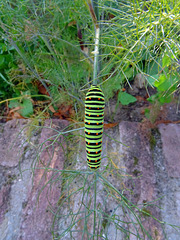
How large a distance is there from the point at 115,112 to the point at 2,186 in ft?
3.65

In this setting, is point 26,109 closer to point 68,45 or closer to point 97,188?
point 68,45

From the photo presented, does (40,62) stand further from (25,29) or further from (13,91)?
(13,91)

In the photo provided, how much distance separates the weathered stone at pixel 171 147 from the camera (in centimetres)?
140

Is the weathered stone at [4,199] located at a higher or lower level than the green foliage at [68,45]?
lower

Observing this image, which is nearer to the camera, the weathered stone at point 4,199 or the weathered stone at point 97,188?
the weathered stone at point 97,188

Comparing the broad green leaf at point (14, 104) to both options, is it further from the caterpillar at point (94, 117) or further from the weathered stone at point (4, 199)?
the caterpillar at point (94, 117)

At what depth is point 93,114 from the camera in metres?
0.97

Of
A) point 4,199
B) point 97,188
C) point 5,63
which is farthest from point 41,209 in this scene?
point 5,63

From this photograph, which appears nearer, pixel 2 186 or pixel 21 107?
pixel 2 186

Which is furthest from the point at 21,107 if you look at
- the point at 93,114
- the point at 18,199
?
the point at 93,114

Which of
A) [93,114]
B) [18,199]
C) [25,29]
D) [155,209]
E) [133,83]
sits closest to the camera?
[93,114]

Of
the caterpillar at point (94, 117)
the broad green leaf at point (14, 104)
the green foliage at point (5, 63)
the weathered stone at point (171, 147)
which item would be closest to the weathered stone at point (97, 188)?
the weathered stone at point (171, 147)

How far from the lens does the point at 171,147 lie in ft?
4.88

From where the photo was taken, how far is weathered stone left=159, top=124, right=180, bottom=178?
1.40 metres
